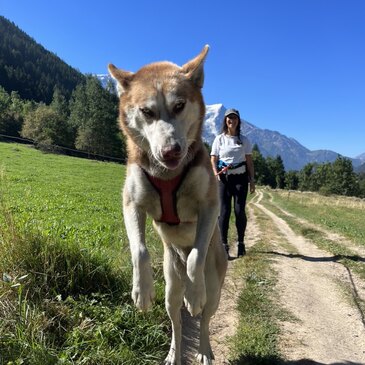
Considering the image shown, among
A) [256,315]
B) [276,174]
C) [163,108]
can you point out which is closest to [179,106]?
[163,108]

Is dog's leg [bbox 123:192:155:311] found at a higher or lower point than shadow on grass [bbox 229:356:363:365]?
higher

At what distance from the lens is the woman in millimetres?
8055

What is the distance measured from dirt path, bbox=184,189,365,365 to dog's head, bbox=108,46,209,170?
2.65 metres

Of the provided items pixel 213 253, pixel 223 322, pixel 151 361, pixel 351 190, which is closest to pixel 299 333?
pixel 223 322

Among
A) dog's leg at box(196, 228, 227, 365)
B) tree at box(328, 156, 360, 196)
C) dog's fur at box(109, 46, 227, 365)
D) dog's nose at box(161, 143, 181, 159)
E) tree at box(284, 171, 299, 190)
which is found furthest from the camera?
tree at box(284, 171, 299, 190)

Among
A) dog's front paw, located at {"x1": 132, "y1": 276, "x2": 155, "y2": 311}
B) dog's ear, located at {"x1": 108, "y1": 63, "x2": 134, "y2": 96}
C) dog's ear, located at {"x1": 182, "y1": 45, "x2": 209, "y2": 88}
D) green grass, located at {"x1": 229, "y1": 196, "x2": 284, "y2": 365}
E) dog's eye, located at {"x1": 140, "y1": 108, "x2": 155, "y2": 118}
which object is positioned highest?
dog's ear, located at {"x1": 182, "y1": 45, "x2": 209, "y2": 88}

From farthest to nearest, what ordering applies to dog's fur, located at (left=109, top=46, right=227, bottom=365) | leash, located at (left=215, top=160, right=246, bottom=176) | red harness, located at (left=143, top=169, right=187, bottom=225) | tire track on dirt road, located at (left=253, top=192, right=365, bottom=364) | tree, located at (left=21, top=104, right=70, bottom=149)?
tree, located at (left=21, top=104, right=70, bottom=149) → leash, located at (left=215, top=160, right=246, bottom=176) → tire track on dirt road, located at (left=253, top=192, right=365, bottom=364) → red harness, located at (left=143, top=169, right=187, bottom=225) → dog's fur, located at (left=109, top=46, right=227, bottom=365)

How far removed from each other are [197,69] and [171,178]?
1149 mm

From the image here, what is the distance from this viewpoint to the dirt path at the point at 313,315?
168 inches

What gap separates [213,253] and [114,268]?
1.69m

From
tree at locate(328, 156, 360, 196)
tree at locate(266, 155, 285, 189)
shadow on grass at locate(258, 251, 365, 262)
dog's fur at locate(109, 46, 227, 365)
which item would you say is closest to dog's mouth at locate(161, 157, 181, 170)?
dog's fur at locate(109, 46, 227, 365)

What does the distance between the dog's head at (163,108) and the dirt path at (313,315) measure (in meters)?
2.65

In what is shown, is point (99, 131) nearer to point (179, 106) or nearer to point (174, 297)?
point (174, 297)

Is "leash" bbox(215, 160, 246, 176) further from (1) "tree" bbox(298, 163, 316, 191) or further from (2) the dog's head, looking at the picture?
(1) "tree" bbox(298, 163, 316, 191)
